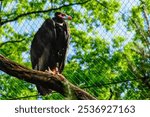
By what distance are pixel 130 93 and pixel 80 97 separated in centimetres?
653

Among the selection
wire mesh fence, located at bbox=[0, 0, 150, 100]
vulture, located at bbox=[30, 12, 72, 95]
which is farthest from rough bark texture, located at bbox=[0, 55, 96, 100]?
wire mesh fence, located at bbox=[0, 0, 150, 100]

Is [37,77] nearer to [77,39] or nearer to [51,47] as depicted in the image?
[51,47]

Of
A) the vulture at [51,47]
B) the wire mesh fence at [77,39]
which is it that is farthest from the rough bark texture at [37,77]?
the wire mesh fence at [77,39]

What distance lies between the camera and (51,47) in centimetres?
465

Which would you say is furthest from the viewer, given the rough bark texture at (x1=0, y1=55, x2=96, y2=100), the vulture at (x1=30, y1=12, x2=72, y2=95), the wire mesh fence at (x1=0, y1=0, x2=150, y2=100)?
the wire mesh fence at (x1=0, y1=0, x2=150, y2=100)

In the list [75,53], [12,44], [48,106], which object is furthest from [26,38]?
[48,106]

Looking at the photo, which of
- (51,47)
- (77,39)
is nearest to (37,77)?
(51,47)

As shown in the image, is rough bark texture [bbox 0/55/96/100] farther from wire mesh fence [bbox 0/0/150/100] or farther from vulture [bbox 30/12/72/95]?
wire mesh fence [bbox 0/0/150/100]

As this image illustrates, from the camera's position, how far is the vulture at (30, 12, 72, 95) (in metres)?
4.54

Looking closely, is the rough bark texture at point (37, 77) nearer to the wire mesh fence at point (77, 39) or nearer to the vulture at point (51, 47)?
the vulture at point (51, 47)

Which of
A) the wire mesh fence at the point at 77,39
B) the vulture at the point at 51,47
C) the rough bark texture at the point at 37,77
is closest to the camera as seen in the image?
the rough bark texture at the point at 37,77

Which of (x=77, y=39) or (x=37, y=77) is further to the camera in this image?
(x=77, y=39)

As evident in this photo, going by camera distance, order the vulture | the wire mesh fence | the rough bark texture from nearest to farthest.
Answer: the rough bark texture → the vulture → the wire mesh fence

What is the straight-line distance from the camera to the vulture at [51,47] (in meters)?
4.54
